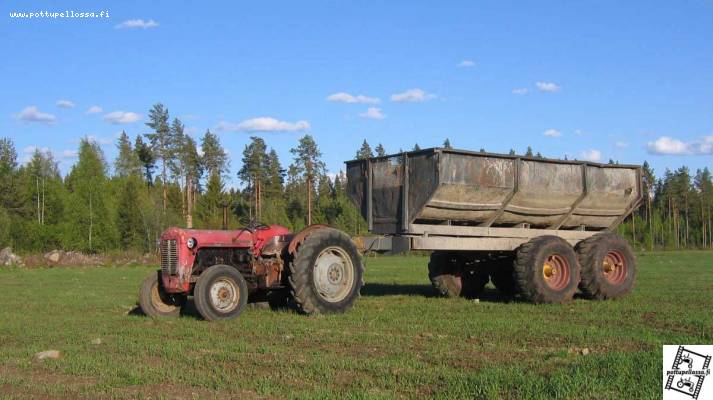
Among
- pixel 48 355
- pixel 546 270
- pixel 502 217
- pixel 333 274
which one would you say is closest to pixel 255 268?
pixel 333 274

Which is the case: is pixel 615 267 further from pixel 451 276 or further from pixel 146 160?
pixel 146 160

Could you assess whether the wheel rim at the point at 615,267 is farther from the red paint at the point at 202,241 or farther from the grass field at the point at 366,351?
the red paint at the point at 202,241

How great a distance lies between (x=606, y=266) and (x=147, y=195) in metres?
59.6

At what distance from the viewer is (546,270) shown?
46.4ft

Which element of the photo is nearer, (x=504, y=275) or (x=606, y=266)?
(x=606, y=266)

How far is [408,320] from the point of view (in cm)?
1140

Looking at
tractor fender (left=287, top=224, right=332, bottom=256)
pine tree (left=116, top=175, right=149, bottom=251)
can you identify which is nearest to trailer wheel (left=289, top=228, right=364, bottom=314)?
tractor fender (left=287, top=224, right=332, bottom=256)

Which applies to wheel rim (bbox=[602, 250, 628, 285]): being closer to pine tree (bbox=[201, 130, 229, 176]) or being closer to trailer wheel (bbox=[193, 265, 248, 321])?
trailer wheel (bbox=[193, 265, 248, 321])

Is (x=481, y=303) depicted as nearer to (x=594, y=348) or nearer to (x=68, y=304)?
(x=594, y=348)

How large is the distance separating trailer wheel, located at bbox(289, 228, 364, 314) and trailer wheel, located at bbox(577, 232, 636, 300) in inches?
190

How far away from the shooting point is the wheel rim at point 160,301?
12617 millimetres

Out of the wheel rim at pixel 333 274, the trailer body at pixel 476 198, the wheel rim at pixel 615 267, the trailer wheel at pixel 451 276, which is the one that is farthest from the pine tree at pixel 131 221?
the wheel rim at pixel 333 274

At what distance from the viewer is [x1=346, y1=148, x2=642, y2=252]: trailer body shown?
43.9 ft

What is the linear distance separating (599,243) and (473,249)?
2849 millimetres
